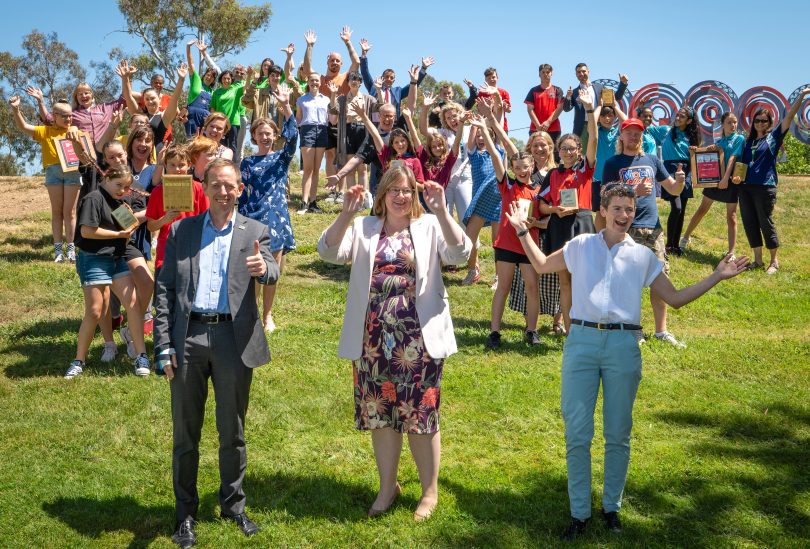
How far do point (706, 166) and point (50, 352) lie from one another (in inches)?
353

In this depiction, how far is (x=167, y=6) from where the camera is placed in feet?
117

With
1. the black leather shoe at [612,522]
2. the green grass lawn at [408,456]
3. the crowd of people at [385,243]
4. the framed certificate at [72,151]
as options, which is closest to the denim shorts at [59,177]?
the crowd of people at [385,243]

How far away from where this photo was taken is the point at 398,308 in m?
4.78

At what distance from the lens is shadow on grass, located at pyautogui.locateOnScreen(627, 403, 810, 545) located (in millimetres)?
A: 5012

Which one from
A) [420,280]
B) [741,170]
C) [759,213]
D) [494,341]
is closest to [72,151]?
[494,341]

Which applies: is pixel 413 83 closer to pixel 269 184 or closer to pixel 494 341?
pixel 269 184

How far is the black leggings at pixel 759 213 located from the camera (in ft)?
41.5

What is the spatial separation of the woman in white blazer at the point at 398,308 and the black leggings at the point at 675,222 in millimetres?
9365

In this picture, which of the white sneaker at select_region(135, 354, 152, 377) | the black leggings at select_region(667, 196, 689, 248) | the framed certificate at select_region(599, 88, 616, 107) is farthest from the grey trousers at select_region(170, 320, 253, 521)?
the black leggings at select_region(667, 196, 689, 248)

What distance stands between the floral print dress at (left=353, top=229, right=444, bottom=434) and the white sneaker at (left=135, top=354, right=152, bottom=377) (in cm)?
328

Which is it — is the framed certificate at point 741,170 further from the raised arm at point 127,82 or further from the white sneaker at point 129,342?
the white sneaker at point 129,342

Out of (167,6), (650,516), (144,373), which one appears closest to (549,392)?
(650,516)

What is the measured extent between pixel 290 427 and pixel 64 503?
1805 millimetres

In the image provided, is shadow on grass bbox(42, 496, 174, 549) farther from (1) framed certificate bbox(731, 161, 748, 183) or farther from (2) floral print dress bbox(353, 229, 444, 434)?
(1) framed certificate bbox(731, 161, 748, 183)
